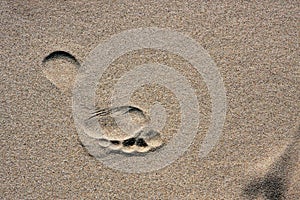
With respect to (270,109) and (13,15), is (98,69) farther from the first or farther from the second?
(270,109)

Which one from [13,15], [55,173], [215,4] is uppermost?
[215,4]

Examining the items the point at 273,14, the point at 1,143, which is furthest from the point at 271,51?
the point at 1,143

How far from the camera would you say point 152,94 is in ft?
6.22

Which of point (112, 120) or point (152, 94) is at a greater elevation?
point (152, 94)

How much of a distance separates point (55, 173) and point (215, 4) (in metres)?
1.48

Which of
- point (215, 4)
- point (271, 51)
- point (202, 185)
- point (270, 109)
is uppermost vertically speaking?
point (215, 4)

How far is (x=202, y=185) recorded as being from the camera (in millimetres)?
1900

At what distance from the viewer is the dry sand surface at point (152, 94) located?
189cm

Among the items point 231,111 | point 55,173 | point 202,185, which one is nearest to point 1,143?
point 55,173

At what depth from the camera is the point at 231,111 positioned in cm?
189

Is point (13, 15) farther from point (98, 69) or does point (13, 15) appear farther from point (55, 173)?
point (55, 173)

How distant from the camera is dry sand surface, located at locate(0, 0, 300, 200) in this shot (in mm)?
1890

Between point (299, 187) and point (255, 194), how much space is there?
0.27 metres

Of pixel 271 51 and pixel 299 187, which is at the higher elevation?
pixel 271 51
